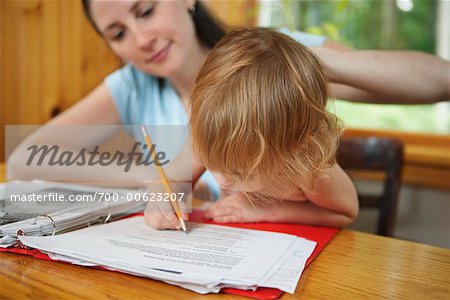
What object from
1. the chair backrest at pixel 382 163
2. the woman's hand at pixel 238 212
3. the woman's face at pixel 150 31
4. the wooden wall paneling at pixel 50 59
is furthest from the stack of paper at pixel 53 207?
the wooden wall paneling at pixel 50 59

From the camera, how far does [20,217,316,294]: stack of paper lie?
53 cm

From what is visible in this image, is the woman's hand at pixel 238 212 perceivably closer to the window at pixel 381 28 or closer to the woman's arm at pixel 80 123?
the woman's arm at pixel 80 123

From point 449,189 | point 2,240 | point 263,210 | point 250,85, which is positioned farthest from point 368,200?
point 2,240

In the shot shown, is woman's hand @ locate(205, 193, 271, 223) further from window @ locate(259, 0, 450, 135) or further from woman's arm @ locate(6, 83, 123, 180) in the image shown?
window @ locate(259, 0, 450, 135)

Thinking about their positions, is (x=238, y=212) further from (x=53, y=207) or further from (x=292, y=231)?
(x=53, y=207)

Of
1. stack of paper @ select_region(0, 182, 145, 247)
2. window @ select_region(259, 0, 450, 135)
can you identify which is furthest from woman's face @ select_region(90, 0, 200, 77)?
window @ select_region(259, 0, 450, 135)

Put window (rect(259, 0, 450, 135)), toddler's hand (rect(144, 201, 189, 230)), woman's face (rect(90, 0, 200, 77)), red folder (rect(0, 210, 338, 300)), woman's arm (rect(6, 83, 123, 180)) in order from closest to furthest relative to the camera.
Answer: red folder (rect(0, 210, 338, 300)) → toddler's hand (rect(144, 201, 189, 230)) → woman's face (rect(90, 0, 200, 77)) → woman's arm (rect(6, 83, 123, 180)) → window (rect(259, 0, 450, 135))

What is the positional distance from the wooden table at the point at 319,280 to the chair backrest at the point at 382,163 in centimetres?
73

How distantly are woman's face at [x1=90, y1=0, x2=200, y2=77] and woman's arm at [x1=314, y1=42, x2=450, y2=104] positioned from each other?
0.43m

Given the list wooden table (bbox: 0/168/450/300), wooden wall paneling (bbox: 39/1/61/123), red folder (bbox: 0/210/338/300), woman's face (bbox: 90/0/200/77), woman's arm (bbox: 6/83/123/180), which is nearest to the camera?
wooden table (bbox: 0/168/450/300)

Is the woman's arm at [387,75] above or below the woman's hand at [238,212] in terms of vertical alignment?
above

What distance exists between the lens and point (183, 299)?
50 centimetres

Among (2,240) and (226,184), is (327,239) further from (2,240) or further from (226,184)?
(2,240)

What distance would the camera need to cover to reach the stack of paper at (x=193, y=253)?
1.74ft
